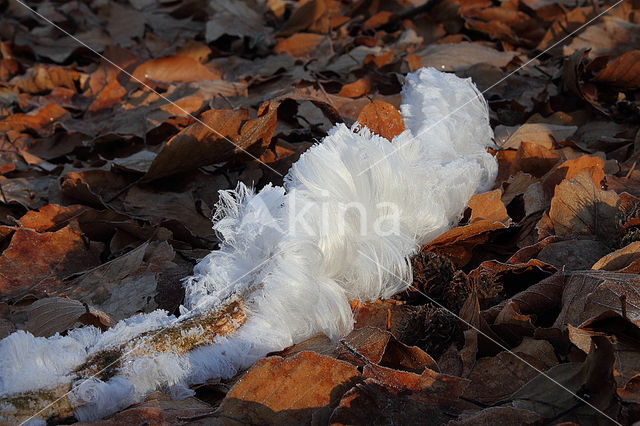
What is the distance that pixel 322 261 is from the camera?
151 cm

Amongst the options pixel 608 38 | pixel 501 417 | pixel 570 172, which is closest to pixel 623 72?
pixel 608 38

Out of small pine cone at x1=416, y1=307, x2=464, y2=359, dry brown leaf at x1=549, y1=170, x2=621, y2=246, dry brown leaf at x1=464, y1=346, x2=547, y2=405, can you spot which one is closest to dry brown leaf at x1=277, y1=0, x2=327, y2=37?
dry brown leaf at x1=549, y1=170, x2=621, y2=246

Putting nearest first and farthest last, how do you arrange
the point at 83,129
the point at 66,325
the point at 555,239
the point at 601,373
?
the point at 601,373
the point at 66,325
the point at 555,239
the point at 83,129

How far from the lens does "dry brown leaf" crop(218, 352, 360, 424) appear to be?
3.98ft

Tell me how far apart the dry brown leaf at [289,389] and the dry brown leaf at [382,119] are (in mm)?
940

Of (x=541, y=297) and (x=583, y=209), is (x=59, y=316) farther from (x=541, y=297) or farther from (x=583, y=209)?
(x=583, y=209)

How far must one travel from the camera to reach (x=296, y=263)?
4.80ft

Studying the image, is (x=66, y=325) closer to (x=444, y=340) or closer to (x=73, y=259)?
(x=73, y=259)

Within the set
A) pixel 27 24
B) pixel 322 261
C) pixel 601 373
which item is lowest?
pixel 601 373

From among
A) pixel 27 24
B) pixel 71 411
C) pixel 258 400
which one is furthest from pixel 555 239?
pixel 27 24

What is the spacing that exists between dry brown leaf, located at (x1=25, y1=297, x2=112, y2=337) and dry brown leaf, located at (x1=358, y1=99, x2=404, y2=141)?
1009 mm

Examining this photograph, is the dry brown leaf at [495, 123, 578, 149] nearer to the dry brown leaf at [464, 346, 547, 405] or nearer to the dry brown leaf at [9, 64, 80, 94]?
the dry brown leaf at [464, 346, 547, 405]

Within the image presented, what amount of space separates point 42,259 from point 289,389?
1.07 m

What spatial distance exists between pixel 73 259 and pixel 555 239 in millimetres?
1464
